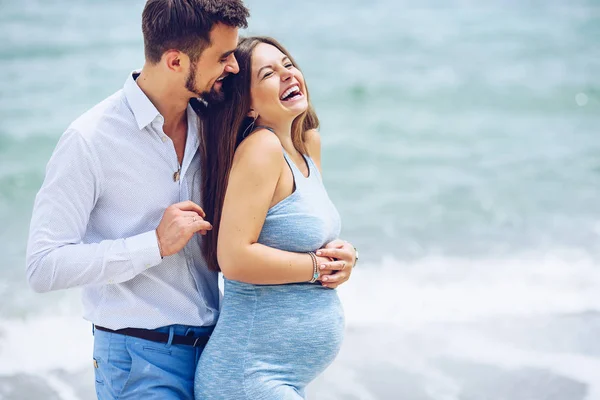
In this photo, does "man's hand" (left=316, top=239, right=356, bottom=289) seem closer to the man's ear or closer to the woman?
the woman

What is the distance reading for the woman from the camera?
2633 mm

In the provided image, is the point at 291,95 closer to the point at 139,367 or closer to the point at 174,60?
the point at 174,60

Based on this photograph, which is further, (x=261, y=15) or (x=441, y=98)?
(x=261, y=15)

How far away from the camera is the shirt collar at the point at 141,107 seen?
8.80ft

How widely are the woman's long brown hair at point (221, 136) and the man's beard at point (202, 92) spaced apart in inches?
0.9

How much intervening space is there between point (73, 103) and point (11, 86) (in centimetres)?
109

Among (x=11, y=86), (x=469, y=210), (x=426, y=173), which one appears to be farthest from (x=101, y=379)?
(x=11, y=86)

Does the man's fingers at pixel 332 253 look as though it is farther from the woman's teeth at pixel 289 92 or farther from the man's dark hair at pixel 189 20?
the man's dark hair at pixel 189 20

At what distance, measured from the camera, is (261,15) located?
13656mm

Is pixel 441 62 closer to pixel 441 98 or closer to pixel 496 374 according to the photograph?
pixel 441 98

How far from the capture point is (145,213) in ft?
8.92

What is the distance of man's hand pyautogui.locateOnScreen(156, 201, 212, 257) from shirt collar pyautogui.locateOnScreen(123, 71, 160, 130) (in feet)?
Answer: 0.97

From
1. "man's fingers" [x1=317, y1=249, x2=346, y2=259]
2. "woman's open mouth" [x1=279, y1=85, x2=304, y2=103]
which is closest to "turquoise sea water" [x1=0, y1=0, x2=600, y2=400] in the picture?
"man's fingers" [x1=317, y1=249, x2=346, y2=259]

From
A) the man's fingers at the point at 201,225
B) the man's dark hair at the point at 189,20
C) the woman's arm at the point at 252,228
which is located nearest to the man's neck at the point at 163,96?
the man's dark hair at the point at 189,20
